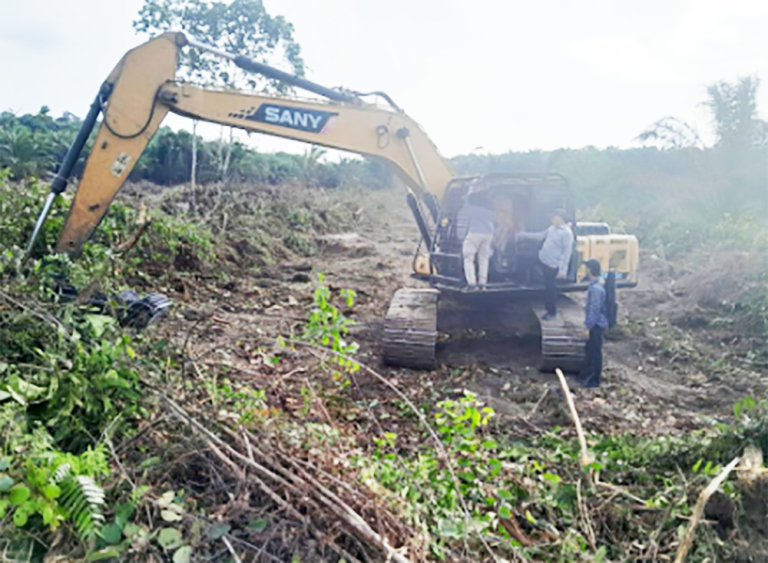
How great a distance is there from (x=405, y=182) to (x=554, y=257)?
2187mm

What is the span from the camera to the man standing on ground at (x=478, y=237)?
7520 mm

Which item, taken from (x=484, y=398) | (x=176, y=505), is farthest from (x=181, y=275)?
(x=176, y=505)

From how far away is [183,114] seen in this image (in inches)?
267

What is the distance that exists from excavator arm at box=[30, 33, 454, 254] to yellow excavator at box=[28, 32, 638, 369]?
0.01 m

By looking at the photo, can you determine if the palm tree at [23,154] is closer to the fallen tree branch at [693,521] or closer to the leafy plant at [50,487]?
the leafy plant at [50,487]

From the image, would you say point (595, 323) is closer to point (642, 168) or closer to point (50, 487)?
point (50, 487)

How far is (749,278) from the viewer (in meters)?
11.0

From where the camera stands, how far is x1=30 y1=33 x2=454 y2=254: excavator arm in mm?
6332

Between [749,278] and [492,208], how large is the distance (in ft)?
19.3

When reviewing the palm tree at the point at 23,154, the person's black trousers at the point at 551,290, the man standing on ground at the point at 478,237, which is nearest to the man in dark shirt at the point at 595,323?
the person's black trousers at the point at 551,290

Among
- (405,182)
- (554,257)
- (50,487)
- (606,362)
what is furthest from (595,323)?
(50,487)

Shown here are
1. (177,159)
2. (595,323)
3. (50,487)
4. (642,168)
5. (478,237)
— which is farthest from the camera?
(642,168)

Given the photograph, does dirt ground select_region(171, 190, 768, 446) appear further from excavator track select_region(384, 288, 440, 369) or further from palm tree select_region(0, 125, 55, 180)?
palm tree select_region(0, 125, 55, 180)

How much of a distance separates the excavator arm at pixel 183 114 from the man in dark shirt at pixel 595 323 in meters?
2.27
